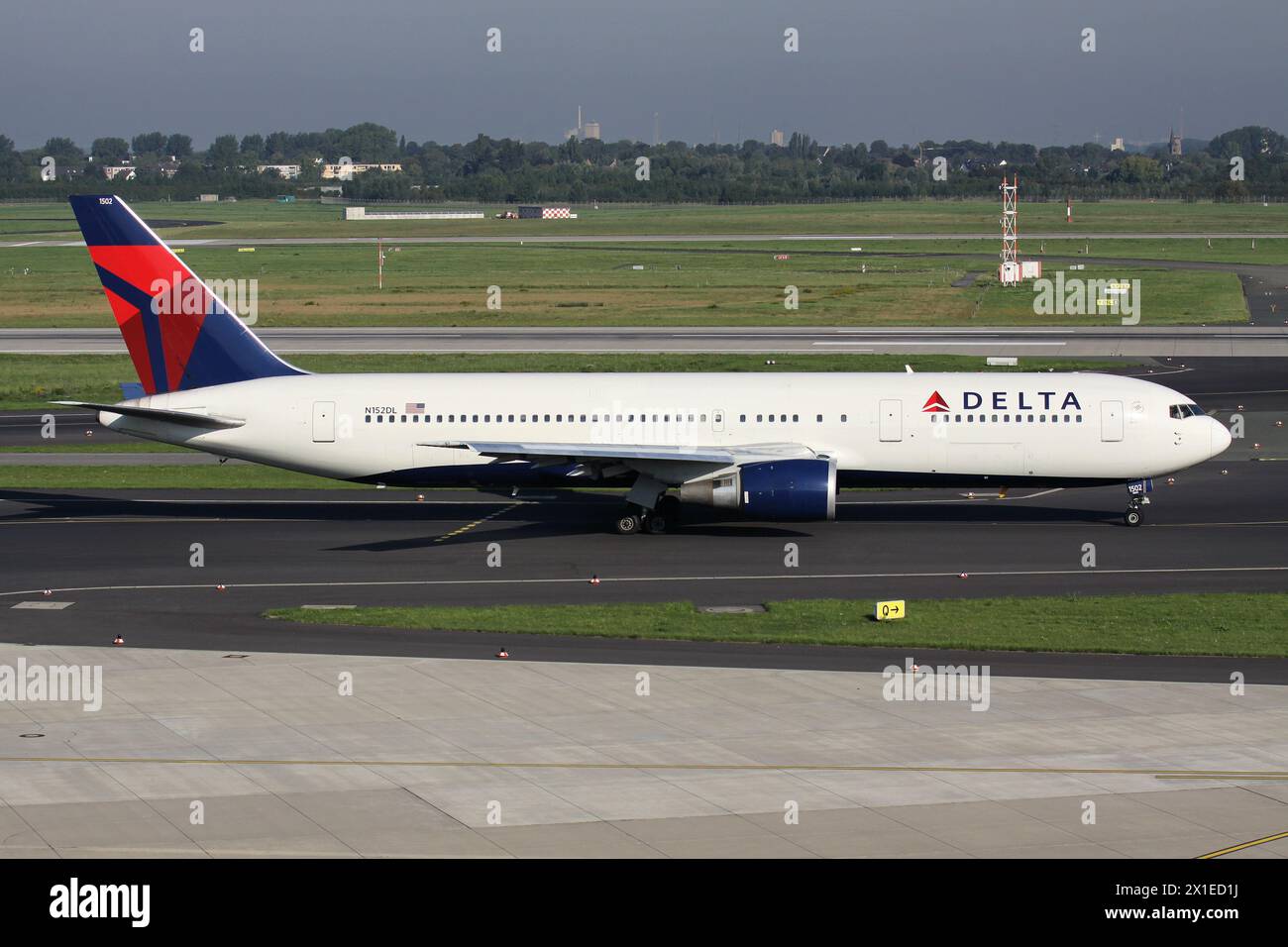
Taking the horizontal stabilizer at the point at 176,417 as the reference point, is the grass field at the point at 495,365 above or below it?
below

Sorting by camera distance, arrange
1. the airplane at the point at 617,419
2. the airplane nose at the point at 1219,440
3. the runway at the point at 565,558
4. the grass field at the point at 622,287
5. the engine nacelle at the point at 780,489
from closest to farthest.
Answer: the runway at the point at 565,558
the engine nacelle at the point at 780,489
the airplane at the point at 617,419
the airplane nose at the point at 1219,440
the grass field at the point at 622,287

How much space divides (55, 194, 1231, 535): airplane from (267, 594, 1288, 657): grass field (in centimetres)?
911

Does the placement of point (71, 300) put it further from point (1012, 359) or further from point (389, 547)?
point (389, 547)

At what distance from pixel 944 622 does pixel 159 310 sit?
2635 centimetres

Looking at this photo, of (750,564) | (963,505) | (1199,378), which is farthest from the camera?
(1199,378)

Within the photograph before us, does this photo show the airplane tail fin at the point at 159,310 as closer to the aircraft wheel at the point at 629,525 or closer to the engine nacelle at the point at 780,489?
the aircraft wheel at the point at 629,525

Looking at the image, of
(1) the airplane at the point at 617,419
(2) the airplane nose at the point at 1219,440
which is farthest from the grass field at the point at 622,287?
(2) the airplane nose at the point at 1219,440

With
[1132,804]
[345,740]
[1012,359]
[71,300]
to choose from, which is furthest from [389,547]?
[71,300]

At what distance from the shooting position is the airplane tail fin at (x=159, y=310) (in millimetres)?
46812

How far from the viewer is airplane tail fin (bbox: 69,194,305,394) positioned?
46.8m

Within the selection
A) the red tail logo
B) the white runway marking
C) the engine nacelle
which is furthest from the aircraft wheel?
the red tail logo

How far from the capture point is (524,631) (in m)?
35.5

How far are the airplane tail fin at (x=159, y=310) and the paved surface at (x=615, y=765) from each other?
1634cm
